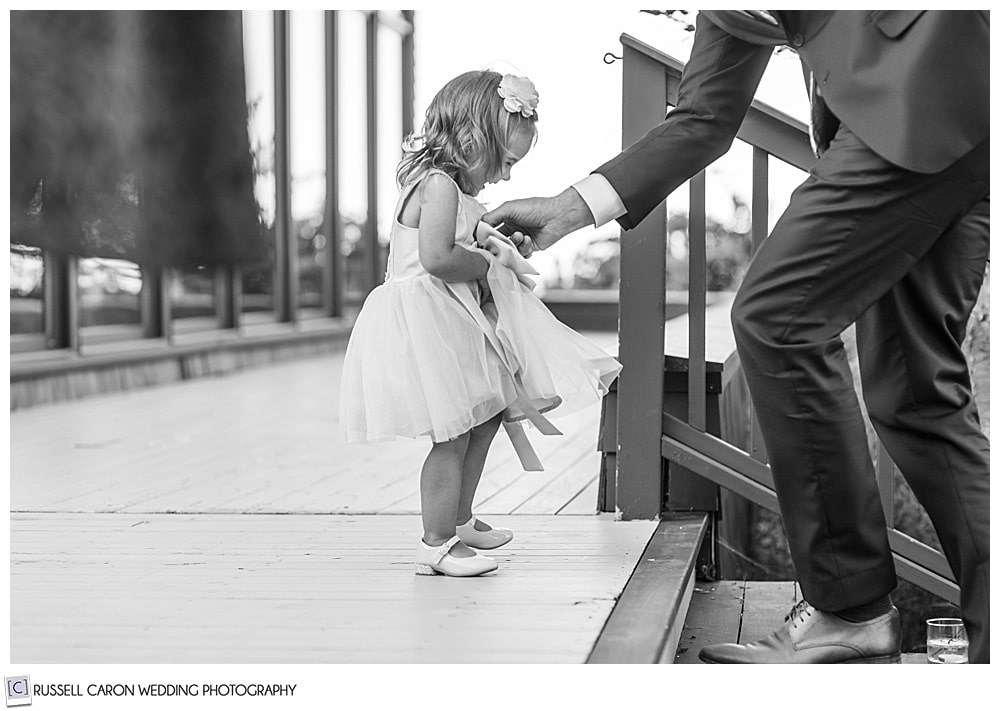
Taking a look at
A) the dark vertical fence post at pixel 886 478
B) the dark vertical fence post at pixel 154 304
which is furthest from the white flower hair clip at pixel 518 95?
the dark vertical fence post at pixel 154 304

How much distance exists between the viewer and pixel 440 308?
2.12m

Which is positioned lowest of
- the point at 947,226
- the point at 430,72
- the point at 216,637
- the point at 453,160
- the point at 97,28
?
the point at 216,637

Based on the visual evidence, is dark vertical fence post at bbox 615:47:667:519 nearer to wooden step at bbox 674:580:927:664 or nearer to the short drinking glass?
wooden step at bbox 674:580:927:664

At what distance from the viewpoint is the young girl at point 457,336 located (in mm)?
2078

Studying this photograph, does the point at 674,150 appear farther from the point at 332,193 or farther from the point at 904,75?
→ the point at 332,193

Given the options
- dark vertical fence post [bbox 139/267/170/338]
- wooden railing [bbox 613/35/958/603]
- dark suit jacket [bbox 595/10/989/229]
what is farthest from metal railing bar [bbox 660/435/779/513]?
dark vertical fence post [bbox 139/267/170/338]

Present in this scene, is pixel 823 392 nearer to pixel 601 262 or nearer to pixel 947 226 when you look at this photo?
pixel 947 226

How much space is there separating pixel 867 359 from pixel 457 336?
0.68 metres

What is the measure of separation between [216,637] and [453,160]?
3.01 ft

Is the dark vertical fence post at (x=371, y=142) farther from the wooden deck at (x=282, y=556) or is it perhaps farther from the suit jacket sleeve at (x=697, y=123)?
the suit jacket sleeve at (x=697, y=123)

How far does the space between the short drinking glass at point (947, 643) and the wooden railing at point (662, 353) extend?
30 cm

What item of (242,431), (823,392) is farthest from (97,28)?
(823,392)

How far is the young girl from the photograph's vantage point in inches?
81.8

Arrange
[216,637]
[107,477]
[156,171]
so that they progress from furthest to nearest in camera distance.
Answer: [156,171] < [107,477] < [216,637]
